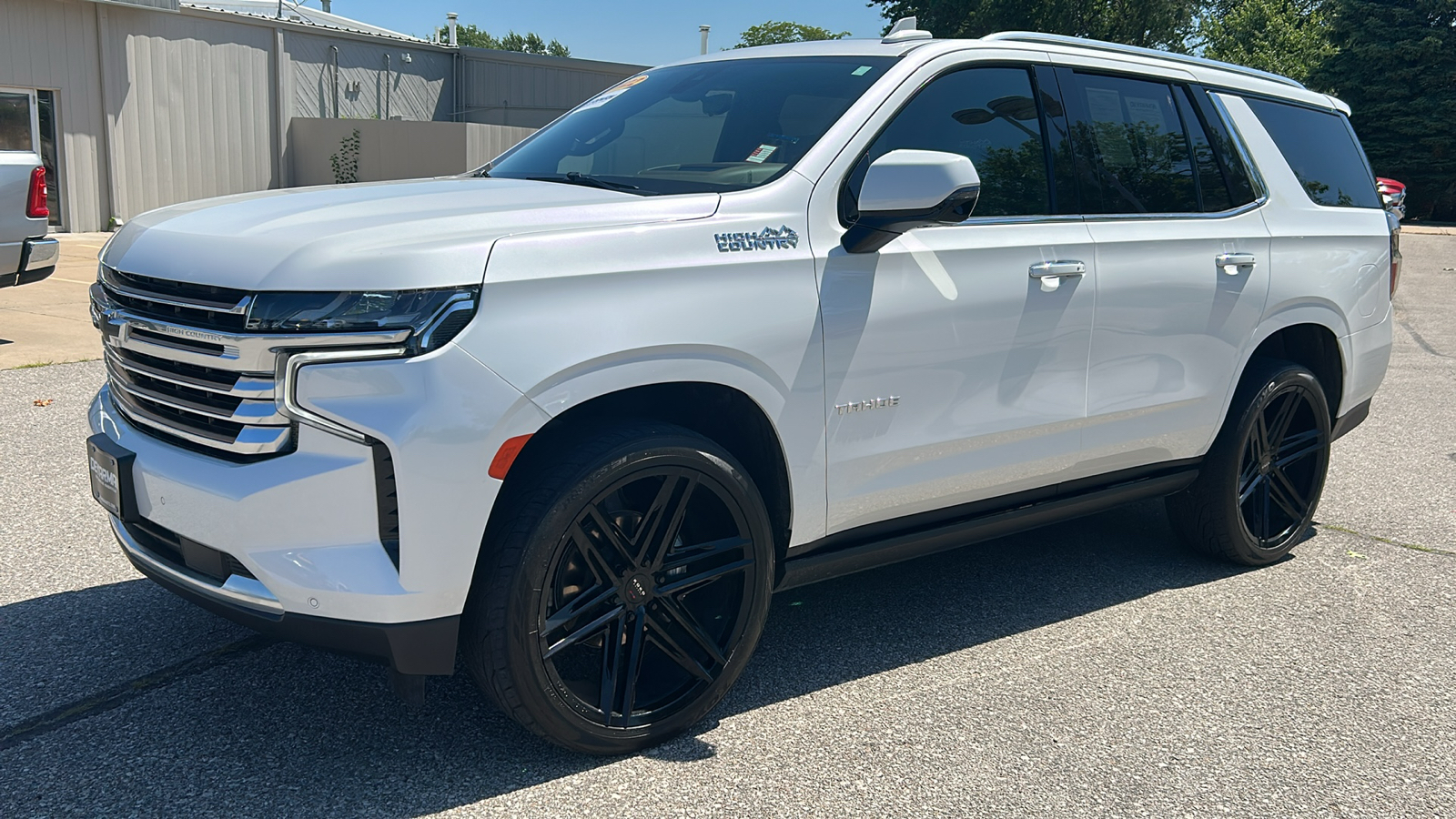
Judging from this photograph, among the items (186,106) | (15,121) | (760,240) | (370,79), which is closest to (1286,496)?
(760,240)

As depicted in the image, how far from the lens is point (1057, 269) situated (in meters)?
4.03

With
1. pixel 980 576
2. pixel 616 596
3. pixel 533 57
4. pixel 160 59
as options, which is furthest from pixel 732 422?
pixel 533 57

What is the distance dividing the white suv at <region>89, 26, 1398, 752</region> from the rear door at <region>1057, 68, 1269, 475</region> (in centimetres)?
2

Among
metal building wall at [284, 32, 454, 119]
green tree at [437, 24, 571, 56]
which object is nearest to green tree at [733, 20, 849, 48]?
green tree at [437, 24, 571, 56]

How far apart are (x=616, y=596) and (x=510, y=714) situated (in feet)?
1.32

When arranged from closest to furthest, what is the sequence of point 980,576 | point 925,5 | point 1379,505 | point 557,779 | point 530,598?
point 530,598, point 557,779, point 980,576, point 1379,505, point 925,5

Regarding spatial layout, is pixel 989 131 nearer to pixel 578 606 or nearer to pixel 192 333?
pixel 578 606

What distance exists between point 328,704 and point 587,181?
1.76 metres

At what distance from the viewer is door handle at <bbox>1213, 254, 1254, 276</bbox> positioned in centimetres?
462

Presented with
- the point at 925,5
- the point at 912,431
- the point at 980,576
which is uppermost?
the point at 925,5

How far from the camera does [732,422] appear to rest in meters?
3.55

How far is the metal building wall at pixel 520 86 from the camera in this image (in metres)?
31.1

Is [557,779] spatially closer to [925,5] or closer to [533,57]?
[533,57]

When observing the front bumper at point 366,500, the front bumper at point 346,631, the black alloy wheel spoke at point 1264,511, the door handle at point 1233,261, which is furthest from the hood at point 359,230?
the black alloy wheel spoke at point 1264,511
